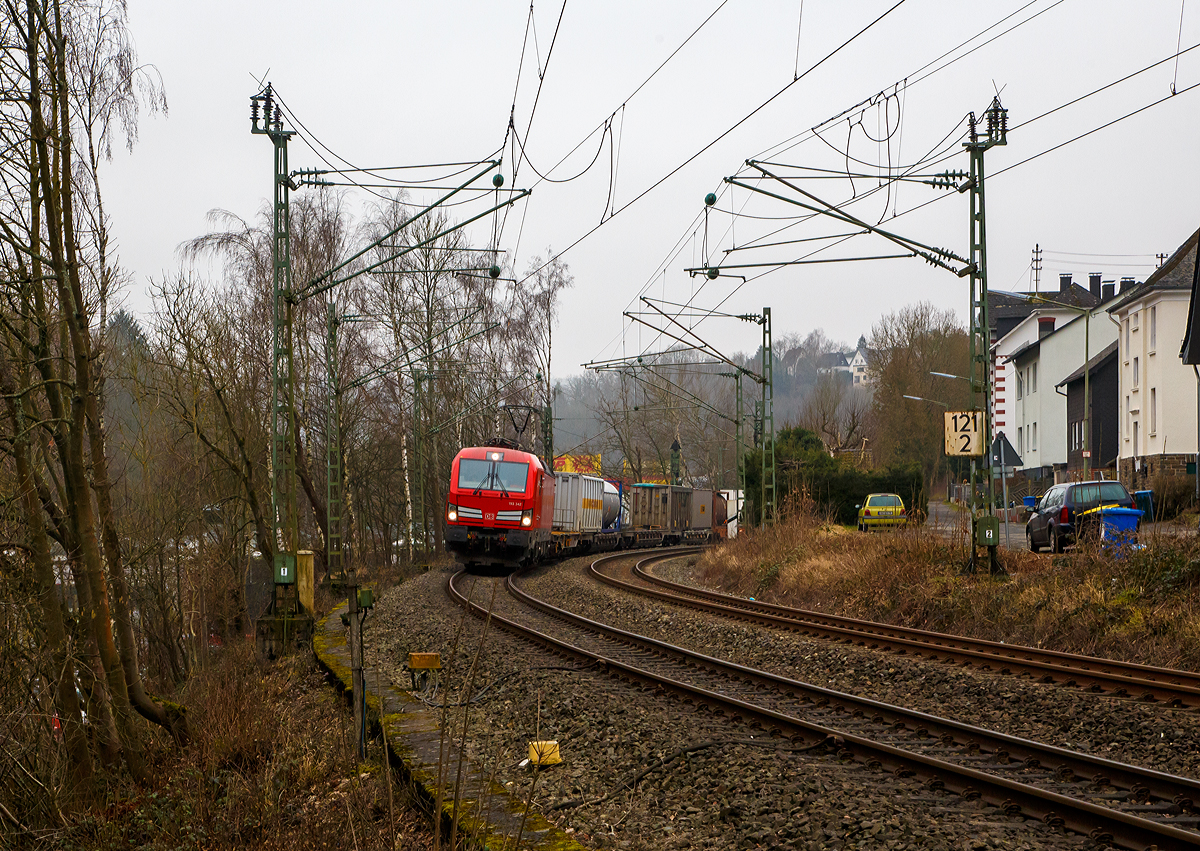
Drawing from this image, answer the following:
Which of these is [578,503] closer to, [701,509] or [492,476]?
[492,476]

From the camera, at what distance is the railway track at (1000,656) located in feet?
30.2

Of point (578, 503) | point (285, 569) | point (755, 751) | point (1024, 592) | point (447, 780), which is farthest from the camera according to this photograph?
point (578, 503)

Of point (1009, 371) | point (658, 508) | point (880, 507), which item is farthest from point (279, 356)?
point (1009, 371)

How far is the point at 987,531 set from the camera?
51.1 feet

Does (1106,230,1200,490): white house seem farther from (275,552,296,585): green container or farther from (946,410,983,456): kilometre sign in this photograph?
(275,552,296,585): green container

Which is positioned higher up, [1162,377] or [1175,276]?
[1175,276]

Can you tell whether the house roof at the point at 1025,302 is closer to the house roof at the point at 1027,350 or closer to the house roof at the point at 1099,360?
the house roof at the point at 1027,350

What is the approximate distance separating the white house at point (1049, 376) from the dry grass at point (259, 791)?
47.4 meters

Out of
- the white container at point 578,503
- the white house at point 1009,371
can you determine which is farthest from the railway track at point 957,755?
the white house at point 1009,371

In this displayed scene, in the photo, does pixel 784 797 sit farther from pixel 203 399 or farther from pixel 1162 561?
pixel 203 399

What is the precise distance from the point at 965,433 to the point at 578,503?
2053 cm

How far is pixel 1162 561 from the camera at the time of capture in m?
13.1

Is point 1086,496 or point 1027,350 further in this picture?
point 1027,350

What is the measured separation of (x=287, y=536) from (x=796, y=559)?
10.0m
